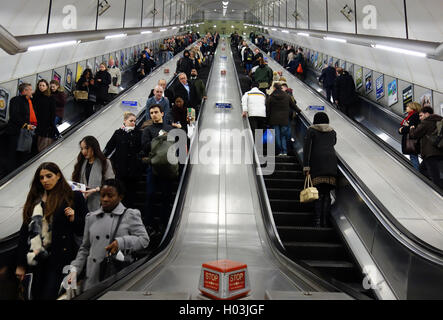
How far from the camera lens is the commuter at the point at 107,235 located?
325cm

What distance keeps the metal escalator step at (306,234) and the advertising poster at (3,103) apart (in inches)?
258

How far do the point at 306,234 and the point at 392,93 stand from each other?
8084mm

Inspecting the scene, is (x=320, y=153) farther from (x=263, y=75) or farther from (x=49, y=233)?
(x=263, y=75)

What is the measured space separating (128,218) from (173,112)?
4333 mm

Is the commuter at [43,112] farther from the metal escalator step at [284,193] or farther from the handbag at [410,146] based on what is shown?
the handbag at [410,146]

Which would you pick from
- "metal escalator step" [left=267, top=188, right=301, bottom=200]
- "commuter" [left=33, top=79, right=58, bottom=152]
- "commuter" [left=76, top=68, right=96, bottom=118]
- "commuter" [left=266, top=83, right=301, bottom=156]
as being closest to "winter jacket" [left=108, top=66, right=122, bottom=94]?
"commuter" [left=76, top=68, right=96, bottom=118]

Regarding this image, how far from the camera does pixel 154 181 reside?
5738 millimetres

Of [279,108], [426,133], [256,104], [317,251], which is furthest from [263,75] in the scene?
[317,251]

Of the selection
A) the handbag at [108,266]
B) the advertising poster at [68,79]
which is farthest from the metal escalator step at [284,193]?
the advertising poster at [68,79]

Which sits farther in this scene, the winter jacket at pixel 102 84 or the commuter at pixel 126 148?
the winter jacket at pixel 102 84

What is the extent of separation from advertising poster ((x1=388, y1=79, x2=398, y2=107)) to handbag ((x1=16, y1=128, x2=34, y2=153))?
1007cm

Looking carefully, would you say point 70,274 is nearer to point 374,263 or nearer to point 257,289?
point 257,289

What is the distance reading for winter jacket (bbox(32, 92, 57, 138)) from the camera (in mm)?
7312
